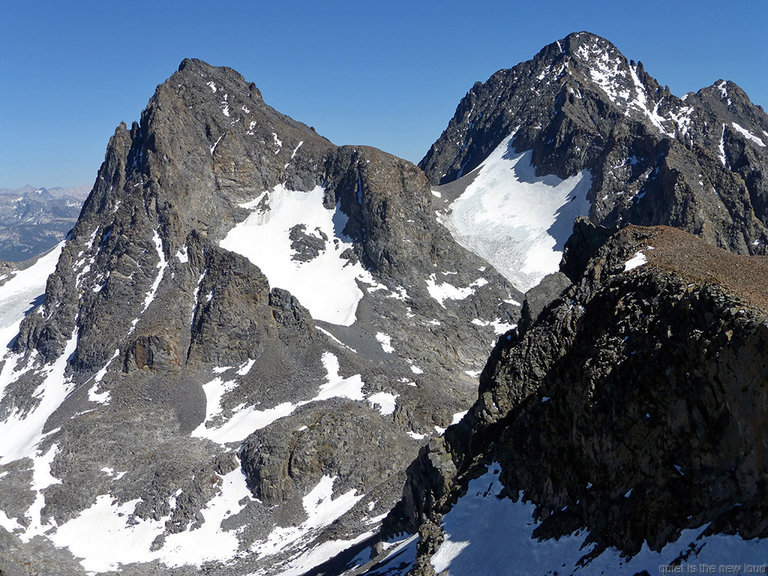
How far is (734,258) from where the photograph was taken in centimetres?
3050

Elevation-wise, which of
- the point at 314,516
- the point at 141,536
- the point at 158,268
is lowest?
the point at 314,516

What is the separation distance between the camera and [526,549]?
2678cm

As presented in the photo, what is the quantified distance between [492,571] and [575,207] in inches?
4886

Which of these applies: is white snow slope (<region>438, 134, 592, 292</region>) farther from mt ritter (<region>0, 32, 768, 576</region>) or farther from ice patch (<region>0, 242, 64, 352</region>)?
ice patch (<region>0, 242, 64, 352</region>)

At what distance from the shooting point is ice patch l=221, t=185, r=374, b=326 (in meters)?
110

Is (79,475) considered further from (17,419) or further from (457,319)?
(457,319)

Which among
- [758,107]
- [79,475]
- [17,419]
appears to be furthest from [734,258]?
[758,107]

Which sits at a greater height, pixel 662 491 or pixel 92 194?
pixel 92 194

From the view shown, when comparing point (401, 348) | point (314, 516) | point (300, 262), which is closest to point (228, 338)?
point (401, 348)

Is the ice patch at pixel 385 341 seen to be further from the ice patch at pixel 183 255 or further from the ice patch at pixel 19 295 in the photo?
the ice patch at pixel 19 295

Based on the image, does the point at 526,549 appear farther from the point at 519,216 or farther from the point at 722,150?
the point at 722,150

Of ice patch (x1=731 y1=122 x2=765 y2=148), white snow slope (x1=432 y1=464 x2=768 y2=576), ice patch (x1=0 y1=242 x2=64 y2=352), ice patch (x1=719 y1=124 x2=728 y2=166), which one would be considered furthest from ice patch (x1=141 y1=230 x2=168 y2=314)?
ice patch (x1=731 y1=122 x2=765 y2=148)

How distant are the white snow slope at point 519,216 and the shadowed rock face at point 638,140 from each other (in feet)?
13.7

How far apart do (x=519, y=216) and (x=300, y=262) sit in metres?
57.9
